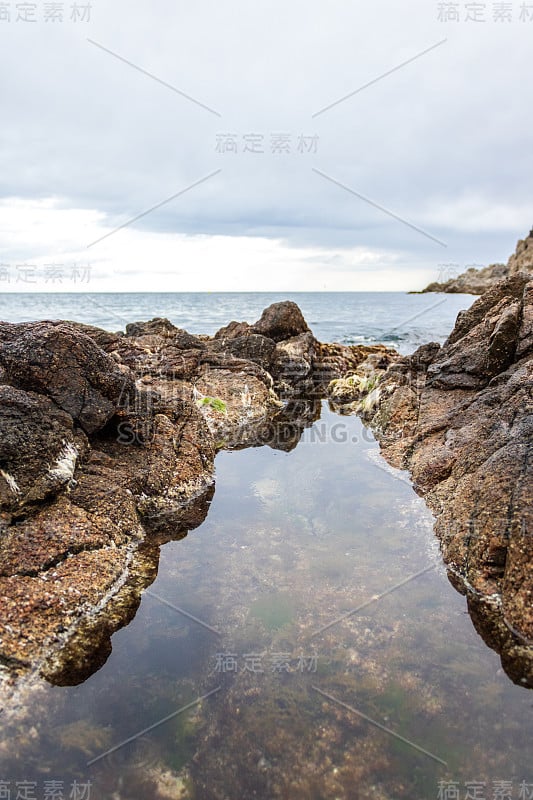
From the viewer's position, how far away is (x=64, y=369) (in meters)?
8.72

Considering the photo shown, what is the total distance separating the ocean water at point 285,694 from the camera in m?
4.37

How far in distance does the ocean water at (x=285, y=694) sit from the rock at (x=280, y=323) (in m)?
19.5

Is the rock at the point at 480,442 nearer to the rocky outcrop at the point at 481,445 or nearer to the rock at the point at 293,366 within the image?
the rocky outcrop at the point at 481,445

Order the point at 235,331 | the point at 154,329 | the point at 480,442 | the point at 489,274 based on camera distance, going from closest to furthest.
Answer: the point at 480,442 → the point at 235,331 → the point at 154,329 → the point at 489,274

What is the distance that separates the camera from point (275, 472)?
11953 millimetres

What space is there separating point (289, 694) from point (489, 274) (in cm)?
15056

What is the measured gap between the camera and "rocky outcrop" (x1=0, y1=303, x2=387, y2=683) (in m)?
6.05

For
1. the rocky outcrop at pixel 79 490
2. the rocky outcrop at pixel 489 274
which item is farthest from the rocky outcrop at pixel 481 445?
the rocky outcrop at pixel 489 274

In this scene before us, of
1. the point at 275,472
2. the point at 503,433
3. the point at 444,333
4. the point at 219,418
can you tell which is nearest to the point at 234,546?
the point at 275,472

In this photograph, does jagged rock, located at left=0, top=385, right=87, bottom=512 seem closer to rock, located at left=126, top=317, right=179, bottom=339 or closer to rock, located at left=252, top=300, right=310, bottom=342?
rock, located at left=126, top=317, right=179, bottom=339

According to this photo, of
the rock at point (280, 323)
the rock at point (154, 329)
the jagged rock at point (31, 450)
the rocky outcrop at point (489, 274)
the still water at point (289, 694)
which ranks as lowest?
the still water at point (289, 694)

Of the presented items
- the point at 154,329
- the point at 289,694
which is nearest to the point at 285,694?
the point at 289,694

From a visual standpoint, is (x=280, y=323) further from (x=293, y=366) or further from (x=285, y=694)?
(x=285, y=694)

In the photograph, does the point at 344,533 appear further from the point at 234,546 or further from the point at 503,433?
the point at 503,433
